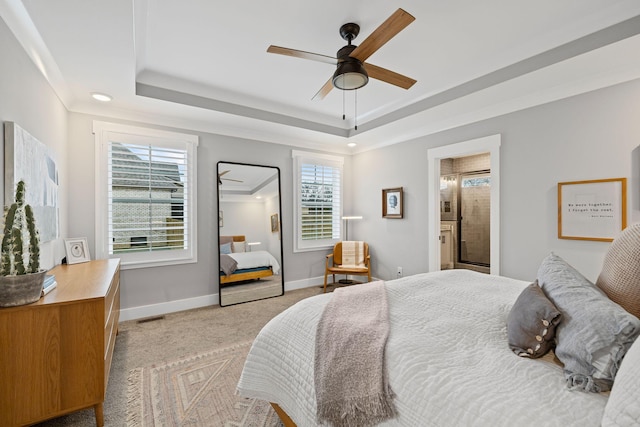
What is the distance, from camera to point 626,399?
0.70m

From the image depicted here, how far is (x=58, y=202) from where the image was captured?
267 cm

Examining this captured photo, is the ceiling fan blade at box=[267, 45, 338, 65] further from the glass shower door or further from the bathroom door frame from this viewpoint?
the glass shower door

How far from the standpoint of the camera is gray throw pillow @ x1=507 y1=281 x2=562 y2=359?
114 cm

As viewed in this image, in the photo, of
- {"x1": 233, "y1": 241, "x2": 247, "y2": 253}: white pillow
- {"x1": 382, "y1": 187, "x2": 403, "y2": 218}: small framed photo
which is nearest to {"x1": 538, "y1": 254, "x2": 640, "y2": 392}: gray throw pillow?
{"x1": 382, "y1": 187, "x2": 403, "y2": 218}: small framed photo

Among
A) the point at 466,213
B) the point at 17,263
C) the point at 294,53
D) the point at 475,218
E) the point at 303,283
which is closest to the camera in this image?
the point at 17,263

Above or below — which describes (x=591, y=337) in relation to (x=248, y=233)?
below

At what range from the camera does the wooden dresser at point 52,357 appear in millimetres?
1475

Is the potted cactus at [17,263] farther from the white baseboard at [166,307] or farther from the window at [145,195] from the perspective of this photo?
the white baseboard at [166,307]

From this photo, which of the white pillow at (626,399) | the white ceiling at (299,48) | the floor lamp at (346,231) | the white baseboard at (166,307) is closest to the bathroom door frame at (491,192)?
the white ceiling at (299,48)

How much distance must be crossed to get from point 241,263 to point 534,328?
3542 millimetres

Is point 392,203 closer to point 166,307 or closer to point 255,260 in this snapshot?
point 255,260

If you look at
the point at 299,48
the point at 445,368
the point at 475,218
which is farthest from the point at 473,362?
the point at 475,218

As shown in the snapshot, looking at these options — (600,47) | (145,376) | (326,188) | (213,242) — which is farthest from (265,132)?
(600,47)

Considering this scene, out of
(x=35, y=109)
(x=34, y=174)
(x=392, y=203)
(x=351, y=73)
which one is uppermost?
(x=351, y=73)
